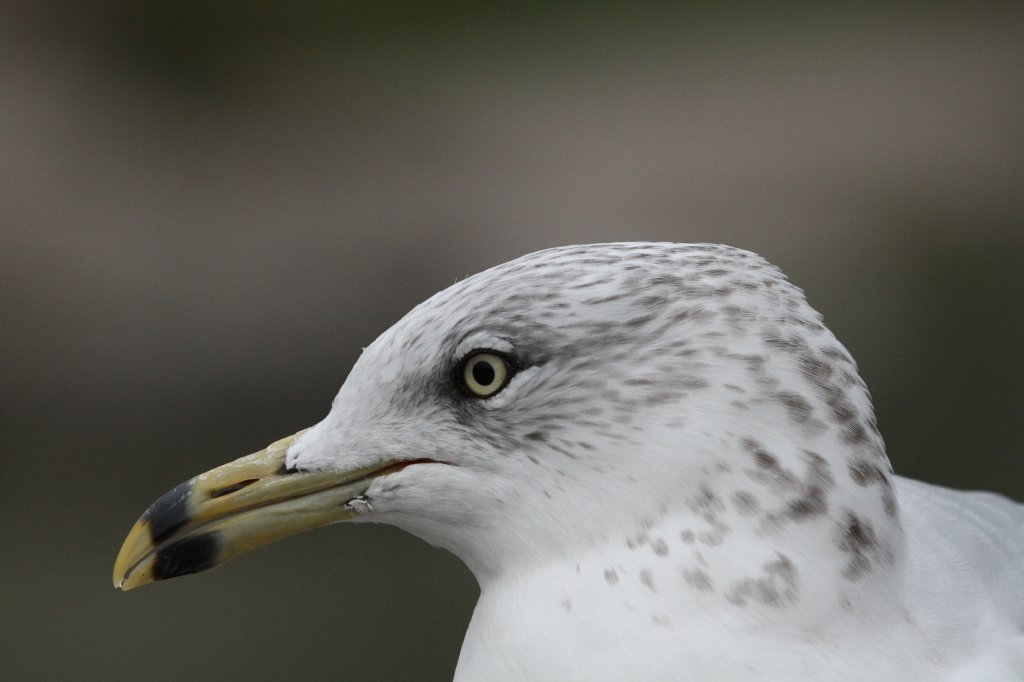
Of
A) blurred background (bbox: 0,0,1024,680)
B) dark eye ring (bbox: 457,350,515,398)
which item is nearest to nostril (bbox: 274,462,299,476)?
dark eye ring (bbox: 457,350,515,398)

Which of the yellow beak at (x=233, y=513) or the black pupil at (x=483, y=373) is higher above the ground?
the black pupil at (x=483, y=373)

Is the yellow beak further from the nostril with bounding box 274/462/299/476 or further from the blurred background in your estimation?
the blurred background

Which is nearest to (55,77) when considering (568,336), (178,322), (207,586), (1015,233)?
(178,322)

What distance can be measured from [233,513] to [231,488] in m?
0.03

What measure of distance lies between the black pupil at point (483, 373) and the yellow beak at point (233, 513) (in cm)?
16

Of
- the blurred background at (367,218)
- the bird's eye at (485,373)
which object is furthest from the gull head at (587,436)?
the blurred background at (367,218)

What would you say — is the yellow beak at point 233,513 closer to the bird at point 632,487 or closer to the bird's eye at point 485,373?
the bird at point 632,487

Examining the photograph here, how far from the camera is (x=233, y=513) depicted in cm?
174

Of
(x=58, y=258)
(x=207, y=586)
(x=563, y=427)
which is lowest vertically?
(x=207, y=586)

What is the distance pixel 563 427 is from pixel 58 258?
4611 mm

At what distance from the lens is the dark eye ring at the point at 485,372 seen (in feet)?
5.50

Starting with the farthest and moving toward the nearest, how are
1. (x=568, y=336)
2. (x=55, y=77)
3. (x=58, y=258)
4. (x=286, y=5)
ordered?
(x=286, y=5) < (x=55, y=77) < (x=58, y=258) < (x=568, y=336)

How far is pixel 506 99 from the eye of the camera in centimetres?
673

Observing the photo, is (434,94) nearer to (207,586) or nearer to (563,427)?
(207,586)
